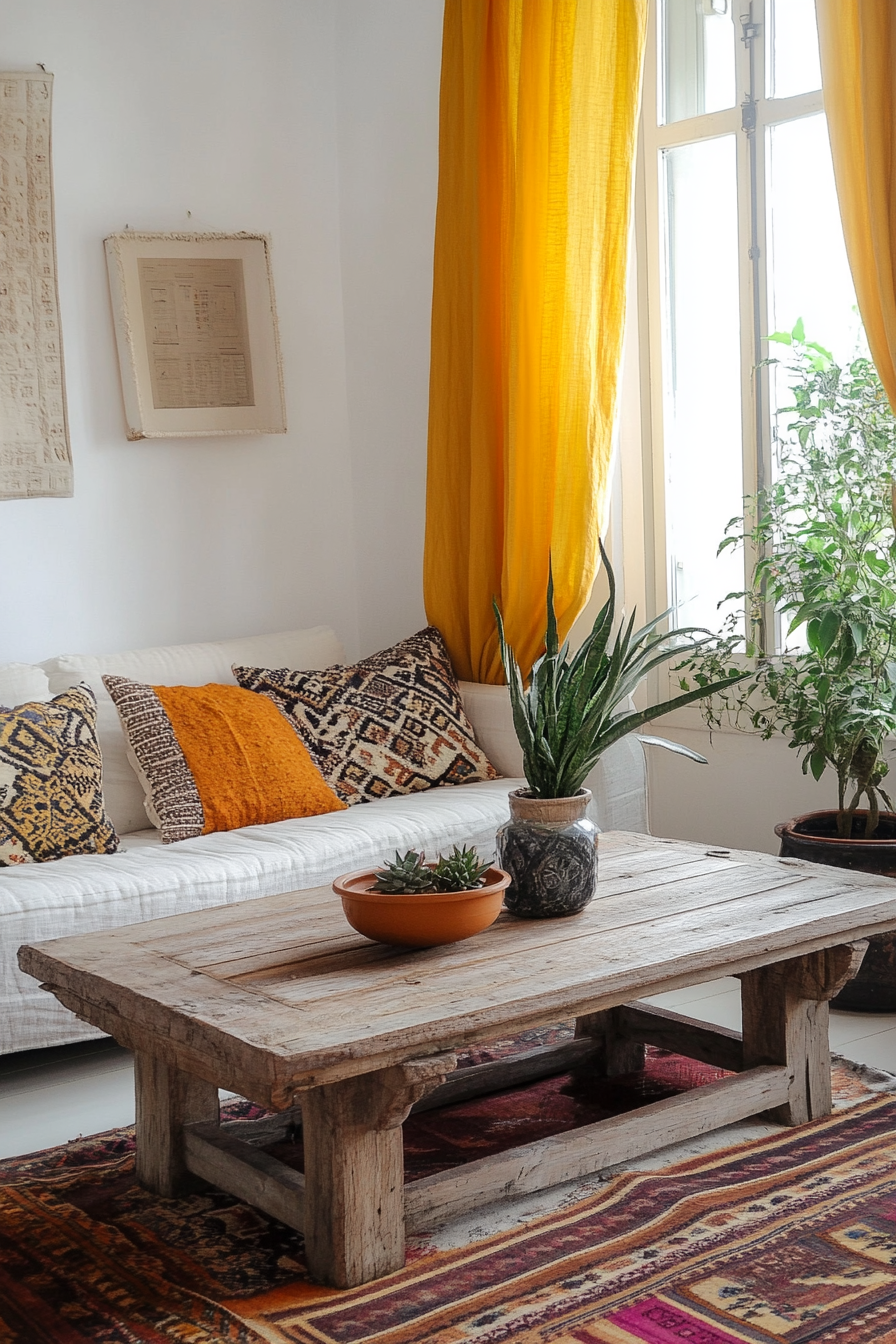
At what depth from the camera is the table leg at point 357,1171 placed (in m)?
1.84

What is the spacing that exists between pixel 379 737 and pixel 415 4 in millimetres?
2214

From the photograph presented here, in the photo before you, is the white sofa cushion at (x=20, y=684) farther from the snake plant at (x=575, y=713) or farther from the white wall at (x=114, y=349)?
the snake plant at (x=575, y=713)

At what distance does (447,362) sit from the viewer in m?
3.99

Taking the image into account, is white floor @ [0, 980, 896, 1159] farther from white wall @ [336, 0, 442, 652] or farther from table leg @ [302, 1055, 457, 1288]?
white wall @ [336, 0, 442, 652]

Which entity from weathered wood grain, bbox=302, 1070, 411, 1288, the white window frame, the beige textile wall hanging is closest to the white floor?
weathered wood grain, bbox=302, 1070, 411, 1288

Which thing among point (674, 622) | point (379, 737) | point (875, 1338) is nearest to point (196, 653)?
point (379, 737)

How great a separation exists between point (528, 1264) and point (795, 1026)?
0.68 metres

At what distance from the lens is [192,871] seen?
2.96 metres

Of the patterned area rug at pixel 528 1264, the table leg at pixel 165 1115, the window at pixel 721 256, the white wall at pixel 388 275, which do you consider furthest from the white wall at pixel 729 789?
the table leg at pixel 165 1115

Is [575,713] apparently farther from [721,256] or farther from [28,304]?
[28,304]

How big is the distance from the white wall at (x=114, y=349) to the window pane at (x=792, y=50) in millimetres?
1098

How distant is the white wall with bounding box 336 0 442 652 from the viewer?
423cm

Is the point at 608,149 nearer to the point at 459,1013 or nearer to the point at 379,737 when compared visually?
the point at 379,737

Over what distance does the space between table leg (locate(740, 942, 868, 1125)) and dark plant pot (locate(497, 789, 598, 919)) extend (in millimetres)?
344
